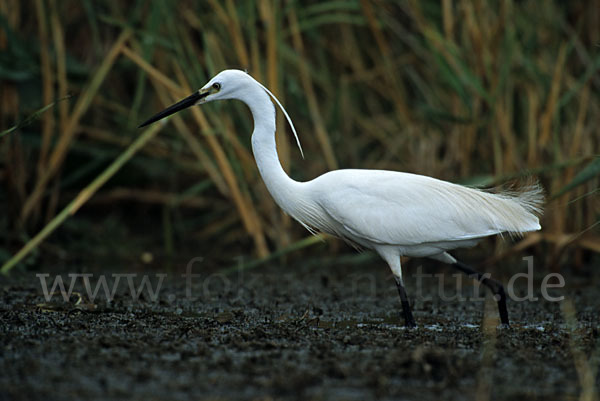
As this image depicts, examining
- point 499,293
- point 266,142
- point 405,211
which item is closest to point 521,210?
point 499,293

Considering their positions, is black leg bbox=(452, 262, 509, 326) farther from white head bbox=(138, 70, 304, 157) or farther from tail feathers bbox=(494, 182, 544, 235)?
white head bbox=(138, 70, 304, 157)

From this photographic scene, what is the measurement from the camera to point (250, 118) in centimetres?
709

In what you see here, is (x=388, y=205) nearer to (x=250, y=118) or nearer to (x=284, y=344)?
(x=284, y=344)

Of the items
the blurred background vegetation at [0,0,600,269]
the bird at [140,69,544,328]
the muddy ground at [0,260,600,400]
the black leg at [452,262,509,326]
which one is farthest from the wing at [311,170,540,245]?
the blurred background vegetation at [0,0,600,269]

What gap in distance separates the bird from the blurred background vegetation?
0.89 meters

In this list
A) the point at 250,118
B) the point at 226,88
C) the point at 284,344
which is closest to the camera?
the point at 284,344

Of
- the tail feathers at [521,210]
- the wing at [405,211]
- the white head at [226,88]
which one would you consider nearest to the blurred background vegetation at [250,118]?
the tail feathers at [521,210]

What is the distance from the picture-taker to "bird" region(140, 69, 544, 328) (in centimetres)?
438

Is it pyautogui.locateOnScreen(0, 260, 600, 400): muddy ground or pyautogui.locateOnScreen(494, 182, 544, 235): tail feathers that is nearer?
pyautogui.locateOnScreen(0, 260, 600, 400): muddy ground

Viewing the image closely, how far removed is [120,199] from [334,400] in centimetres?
494

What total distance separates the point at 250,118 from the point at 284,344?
3736mm

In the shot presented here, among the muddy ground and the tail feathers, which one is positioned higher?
the tail feathers

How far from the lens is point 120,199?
7.32m

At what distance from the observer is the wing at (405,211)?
4.37m
